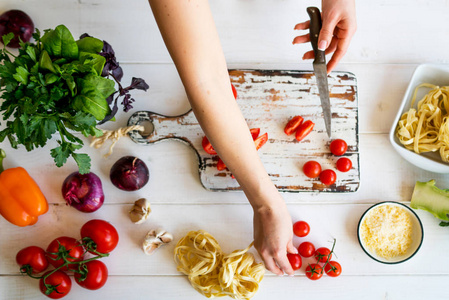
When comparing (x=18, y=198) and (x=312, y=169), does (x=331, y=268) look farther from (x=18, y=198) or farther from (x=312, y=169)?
(x=18, y=198)

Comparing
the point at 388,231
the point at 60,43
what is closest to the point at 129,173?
the point at 60,43

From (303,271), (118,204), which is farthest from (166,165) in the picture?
(303,271)

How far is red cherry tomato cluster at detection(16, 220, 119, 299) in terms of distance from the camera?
153 cm

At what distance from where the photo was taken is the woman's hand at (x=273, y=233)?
1302mm

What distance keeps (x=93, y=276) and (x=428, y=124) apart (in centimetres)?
156

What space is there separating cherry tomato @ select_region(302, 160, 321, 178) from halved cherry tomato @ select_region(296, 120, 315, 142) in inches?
4.5

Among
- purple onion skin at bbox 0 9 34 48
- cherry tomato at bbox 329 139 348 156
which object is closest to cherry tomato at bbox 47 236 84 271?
purple onion skin at bbox 0 9 34 48

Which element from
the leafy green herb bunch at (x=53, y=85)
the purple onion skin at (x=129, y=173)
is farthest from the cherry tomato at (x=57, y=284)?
the leafy green herb bunch at (x=53, y=85)

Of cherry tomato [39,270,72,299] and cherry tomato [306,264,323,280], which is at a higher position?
cherry tomato [39,270,72,299]

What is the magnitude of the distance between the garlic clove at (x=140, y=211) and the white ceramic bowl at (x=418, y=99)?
1104mm

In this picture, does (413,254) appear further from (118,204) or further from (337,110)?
(118,204)

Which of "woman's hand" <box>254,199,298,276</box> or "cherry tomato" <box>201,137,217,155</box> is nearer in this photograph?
"woman's hand" <box>254,199,298,276</box>

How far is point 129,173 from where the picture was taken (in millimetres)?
1549

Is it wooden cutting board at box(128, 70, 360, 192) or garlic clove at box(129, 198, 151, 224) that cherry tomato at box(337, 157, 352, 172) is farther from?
garlic clove at box(129, 198, 151, 224)
